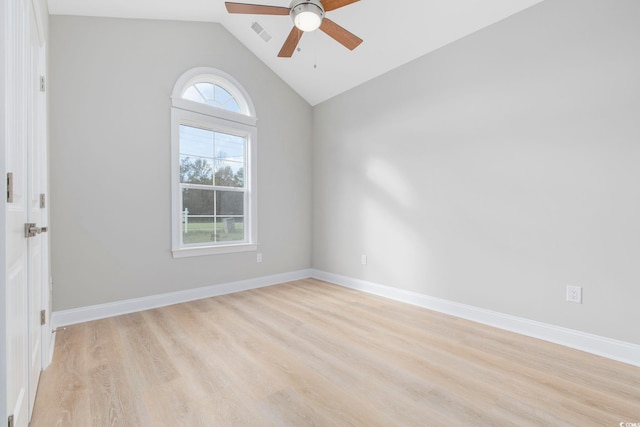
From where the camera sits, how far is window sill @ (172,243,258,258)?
10.6 feet

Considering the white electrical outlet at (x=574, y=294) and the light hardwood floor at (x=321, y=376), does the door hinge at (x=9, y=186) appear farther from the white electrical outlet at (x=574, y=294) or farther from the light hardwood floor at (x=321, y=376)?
the white electrical outlet at (x=574, y=294)

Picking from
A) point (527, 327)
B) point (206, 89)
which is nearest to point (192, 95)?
point (206, 89)

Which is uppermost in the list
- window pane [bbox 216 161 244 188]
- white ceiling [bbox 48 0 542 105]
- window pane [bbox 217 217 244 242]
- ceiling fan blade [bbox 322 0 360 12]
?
white ceiling [bbox 48 0 542 105]

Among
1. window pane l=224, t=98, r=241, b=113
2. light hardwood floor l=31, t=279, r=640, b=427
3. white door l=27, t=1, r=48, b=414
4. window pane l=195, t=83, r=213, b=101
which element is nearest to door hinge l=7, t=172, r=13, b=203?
white door l=27, t=1, r=48, b=414

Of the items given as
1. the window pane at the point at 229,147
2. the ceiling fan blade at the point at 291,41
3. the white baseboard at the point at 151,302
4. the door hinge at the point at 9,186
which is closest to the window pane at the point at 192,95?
the window pane at the point at 229,147

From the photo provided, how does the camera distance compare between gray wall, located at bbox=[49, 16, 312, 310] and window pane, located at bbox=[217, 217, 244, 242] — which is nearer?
gray wall, located at bbox=[49, 16, 312, 310]

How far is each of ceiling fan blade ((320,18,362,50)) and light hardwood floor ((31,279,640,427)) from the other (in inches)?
96.5

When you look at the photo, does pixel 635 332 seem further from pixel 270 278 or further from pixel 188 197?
pixel 188 197

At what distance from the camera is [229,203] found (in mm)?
3723

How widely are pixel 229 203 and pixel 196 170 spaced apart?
0.57 meters

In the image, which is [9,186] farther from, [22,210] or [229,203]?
[229,203]

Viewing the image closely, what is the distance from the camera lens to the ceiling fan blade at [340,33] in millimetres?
2288

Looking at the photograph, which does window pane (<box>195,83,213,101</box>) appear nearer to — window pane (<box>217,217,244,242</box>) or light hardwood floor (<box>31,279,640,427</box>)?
window pane (<box>217,217,244,242</box>)

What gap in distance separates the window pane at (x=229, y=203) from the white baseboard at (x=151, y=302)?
907 millimetres
